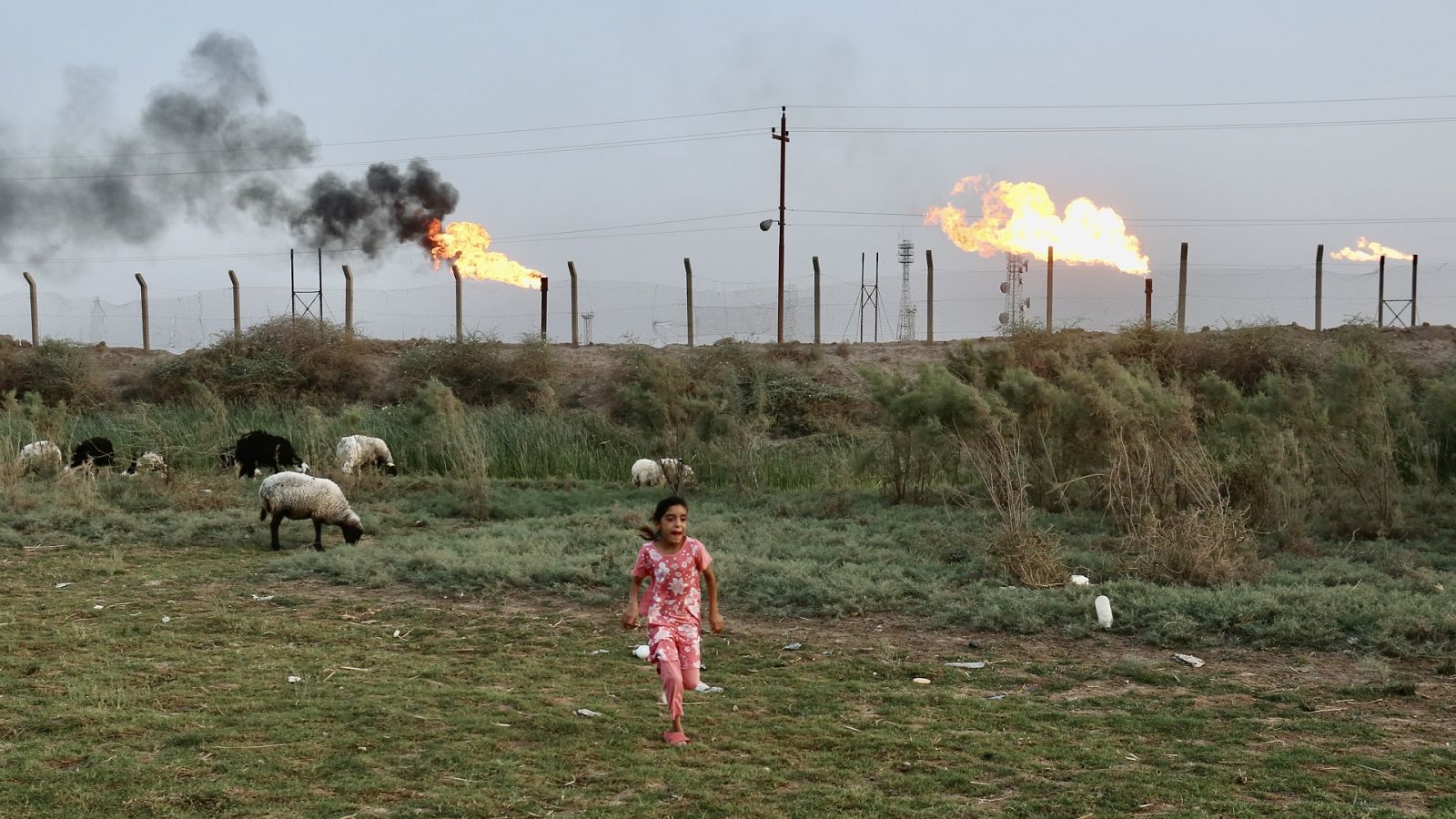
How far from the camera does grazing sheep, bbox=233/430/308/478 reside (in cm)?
1827

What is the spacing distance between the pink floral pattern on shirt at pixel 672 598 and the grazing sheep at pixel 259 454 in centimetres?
1351

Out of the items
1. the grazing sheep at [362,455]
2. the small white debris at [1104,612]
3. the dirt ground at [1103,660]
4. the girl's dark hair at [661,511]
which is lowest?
the dirt ground at [1103,660]

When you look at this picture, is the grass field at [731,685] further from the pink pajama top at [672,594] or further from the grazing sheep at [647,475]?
the grazing sheep at [647,475]

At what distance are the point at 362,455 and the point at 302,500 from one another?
685 centimetres

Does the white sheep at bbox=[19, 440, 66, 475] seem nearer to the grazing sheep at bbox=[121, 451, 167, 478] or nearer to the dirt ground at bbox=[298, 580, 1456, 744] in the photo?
the grazing sheep at bbox=[121, 451, 167, 478]

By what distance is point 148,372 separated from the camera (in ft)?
104

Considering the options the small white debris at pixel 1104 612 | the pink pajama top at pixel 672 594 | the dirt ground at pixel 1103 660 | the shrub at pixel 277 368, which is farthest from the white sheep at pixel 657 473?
the shrub at pixel 277 368

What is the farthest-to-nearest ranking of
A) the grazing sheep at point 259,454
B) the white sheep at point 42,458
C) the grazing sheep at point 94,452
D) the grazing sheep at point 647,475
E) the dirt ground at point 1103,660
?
the grazing sheep at point 94,452
the grazing sheep at point 259,454
the white sheep at point 42,458
the grazing sheep at point 647,475
the dirt ground at point 1103,660

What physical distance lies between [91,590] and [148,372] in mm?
23870

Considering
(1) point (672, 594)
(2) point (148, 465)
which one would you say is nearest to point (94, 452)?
Result: (2) point (148, 465)

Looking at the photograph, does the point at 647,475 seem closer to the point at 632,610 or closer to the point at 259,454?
the point at 259,454

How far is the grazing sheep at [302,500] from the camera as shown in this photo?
12.3m

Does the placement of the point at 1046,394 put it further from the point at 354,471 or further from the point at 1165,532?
the point at 354,471

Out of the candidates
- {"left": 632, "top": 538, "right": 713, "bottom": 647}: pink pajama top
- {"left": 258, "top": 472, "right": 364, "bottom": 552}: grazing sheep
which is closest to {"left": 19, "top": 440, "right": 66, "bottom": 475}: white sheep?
{"left": 258, "top": 472, "right": 364, "bottom": 552}: grazing sheep
